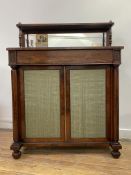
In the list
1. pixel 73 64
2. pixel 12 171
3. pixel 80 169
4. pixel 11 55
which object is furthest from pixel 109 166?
pixel 11 55

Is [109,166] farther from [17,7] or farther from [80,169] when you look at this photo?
[17,7]

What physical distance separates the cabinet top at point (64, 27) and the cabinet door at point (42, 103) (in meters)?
0.52

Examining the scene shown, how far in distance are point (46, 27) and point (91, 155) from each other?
1.27m

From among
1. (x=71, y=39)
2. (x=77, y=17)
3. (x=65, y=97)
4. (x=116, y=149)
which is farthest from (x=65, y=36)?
(x=116, y=149)

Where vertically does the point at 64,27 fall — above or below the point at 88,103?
above

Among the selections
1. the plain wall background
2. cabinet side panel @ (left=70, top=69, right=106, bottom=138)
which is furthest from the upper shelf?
cabinet side panel @ (left=70, top=69, right=106, bottom=138)

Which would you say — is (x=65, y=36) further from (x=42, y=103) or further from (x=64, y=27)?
(x=42, y=103)

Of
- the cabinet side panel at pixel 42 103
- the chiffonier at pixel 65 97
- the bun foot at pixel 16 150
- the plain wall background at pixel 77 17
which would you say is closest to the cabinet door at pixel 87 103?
the chiffonier at pixel 65 97

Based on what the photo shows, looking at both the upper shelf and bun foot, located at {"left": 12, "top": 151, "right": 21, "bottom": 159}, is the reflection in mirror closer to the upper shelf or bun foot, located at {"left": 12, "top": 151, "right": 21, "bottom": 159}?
the upper shelf

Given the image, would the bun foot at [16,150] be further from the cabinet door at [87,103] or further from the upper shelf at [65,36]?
the upper shelf at [65,36]

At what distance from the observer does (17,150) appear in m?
1.98

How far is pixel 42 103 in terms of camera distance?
6.61 ft

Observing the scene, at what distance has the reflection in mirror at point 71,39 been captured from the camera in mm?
2355

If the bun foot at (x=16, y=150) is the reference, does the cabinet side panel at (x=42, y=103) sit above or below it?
above
